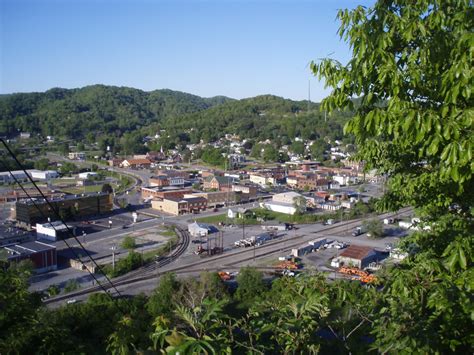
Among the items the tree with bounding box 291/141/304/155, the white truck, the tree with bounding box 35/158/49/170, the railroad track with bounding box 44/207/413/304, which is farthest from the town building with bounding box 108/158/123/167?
the white truck

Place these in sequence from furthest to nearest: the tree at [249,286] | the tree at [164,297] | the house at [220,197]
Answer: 1. the house at [220,197]
2. the tree at [249,286]
3. the tree at [164,297]

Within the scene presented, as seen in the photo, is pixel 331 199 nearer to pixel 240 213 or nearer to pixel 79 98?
pixel 240 213

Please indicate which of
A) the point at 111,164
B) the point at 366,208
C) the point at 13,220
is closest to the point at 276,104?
the point at 111,164

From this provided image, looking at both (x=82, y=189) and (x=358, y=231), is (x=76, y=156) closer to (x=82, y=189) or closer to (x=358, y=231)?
(x=82, y=189)

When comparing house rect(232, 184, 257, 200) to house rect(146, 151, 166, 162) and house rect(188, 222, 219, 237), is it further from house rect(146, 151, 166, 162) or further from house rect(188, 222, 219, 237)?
house rect(146, 151, 166, 162)

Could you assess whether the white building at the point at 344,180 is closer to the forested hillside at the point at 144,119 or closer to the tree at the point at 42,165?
the forested hillside at the point at 144,119

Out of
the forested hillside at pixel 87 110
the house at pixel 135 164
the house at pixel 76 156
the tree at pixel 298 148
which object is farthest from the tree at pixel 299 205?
the forested hillside at pixel 87 110
